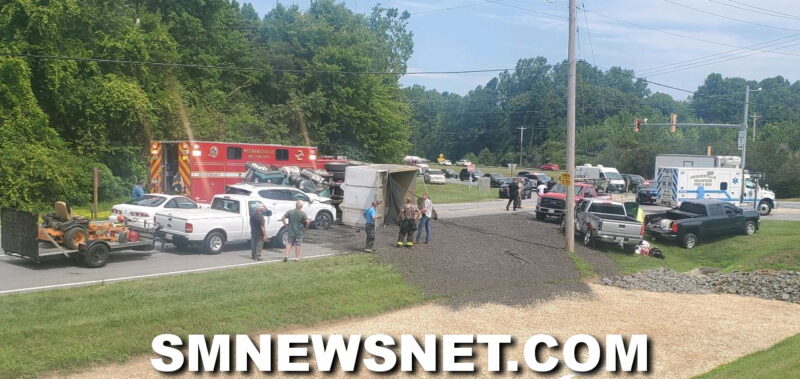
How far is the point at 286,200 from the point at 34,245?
8552 millimetres

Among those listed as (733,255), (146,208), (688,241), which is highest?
(146,208)

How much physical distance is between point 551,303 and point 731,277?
8.27 m

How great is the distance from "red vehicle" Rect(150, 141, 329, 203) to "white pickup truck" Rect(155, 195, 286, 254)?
7081 millimetres

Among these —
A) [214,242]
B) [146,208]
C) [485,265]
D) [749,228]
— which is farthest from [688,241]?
[146,208]

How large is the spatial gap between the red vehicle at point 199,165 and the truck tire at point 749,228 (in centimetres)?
2106

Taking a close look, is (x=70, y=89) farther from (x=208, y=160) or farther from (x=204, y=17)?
(x=204, y=17)

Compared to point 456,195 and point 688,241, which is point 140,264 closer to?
point 688,241

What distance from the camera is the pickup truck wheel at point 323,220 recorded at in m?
24.3

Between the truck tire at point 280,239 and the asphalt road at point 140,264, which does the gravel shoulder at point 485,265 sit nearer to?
the asphalt road at point 140,264

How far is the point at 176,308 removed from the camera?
41.3ft

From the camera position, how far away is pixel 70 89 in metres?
31.6

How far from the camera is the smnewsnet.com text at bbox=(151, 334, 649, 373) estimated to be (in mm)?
10766

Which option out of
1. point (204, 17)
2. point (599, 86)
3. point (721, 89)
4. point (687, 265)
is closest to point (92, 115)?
point (204, 17)

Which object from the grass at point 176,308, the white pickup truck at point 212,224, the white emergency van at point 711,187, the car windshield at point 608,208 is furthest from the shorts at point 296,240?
the white emergency van at point 711,187
